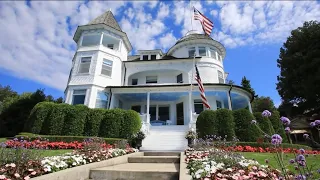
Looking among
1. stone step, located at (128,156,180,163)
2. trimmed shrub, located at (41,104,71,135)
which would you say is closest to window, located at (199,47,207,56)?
trimmed shrub, located at (41,104,71,135)

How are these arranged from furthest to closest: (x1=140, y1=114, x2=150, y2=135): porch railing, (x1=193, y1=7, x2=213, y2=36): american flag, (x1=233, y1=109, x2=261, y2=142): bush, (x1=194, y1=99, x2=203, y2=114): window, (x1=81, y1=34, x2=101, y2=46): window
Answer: (x1=81, y1=34, x2=101, y2=46): window, (x1=194, y1=99, x2=203, y2=114): window, (x1=193, y1=7, x2=213, y2=36): american flag, (x1=140, y1=114, x2=150, y2=135): porch railing, (x1=233, y1=109, x2=261, y2=142): bush

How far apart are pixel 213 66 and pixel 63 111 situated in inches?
666

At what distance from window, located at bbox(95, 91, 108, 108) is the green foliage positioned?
13.1 feet

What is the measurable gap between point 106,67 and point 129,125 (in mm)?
9165

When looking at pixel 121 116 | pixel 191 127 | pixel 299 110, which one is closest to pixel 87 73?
pixel 121 116

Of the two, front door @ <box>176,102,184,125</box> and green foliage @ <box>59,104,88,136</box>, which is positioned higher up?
front door @ <box>176,102,184,125</box>

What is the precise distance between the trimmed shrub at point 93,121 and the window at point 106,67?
667 centimetres

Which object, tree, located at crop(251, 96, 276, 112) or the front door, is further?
tree, located at crop(251, 96, 276, 112)

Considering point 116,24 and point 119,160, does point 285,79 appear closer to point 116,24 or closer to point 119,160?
point 116,24

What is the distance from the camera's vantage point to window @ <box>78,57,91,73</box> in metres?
20.4

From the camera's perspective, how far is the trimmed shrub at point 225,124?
13.2 metres

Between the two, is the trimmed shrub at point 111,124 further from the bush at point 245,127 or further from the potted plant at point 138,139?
the bush at point 245,127

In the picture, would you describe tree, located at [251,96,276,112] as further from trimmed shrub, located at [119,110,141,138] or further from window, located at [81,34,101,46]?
window, located at [81,34,101,46]

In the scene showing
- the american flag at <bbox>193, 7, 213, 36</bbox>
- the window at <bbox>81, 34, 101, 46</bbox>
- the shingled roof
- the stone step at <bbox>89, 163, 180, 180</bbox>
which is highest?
the shingled roof
